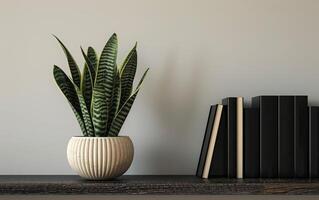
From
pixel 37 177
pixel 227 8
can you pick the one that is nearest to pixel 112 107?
pixel 37 177

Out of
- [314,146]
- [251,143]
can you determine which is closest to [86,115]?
[251,143]

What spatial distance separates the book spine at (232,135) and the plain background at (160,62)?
0.32 ft

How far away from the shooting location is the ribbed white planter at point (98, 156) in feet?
3.34

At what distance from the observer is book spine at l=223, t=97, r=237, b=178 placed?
1.06m

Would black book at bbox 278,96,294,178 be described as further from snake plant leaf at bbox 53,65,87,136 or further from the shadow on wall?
snake plant leaf at bbox 53,65,87,136

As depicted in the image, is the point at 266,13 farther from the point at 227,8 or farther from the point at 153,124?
the point at 153,124

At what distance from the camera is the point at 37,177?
1.11 metres

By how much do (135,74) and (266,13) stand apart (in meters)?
0.30

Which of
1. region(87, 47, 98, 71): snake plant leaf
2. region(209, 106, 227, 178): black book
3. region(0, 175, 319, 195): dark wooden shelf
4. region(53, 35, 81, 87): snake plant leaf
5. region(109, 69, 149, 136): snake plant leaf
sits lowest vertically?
region(0, 175, 319, 195): dark wooden shelf

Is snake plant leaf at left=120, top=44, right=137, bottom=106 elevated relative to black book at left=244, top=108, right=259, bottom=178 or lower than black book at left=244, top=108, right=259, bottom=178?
elevated

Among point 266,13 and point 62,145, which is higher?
point 266,13

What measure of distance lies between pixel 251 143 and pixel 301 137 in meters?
0.09

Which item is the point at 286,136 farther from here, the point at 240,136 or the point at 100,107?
the point at 100,107

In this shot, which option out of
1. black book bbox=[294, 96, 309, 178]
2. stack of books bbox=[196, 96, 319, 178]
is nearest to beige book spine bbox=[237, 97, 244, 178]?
stack of books bbox=[196, 96, 319, 178]
